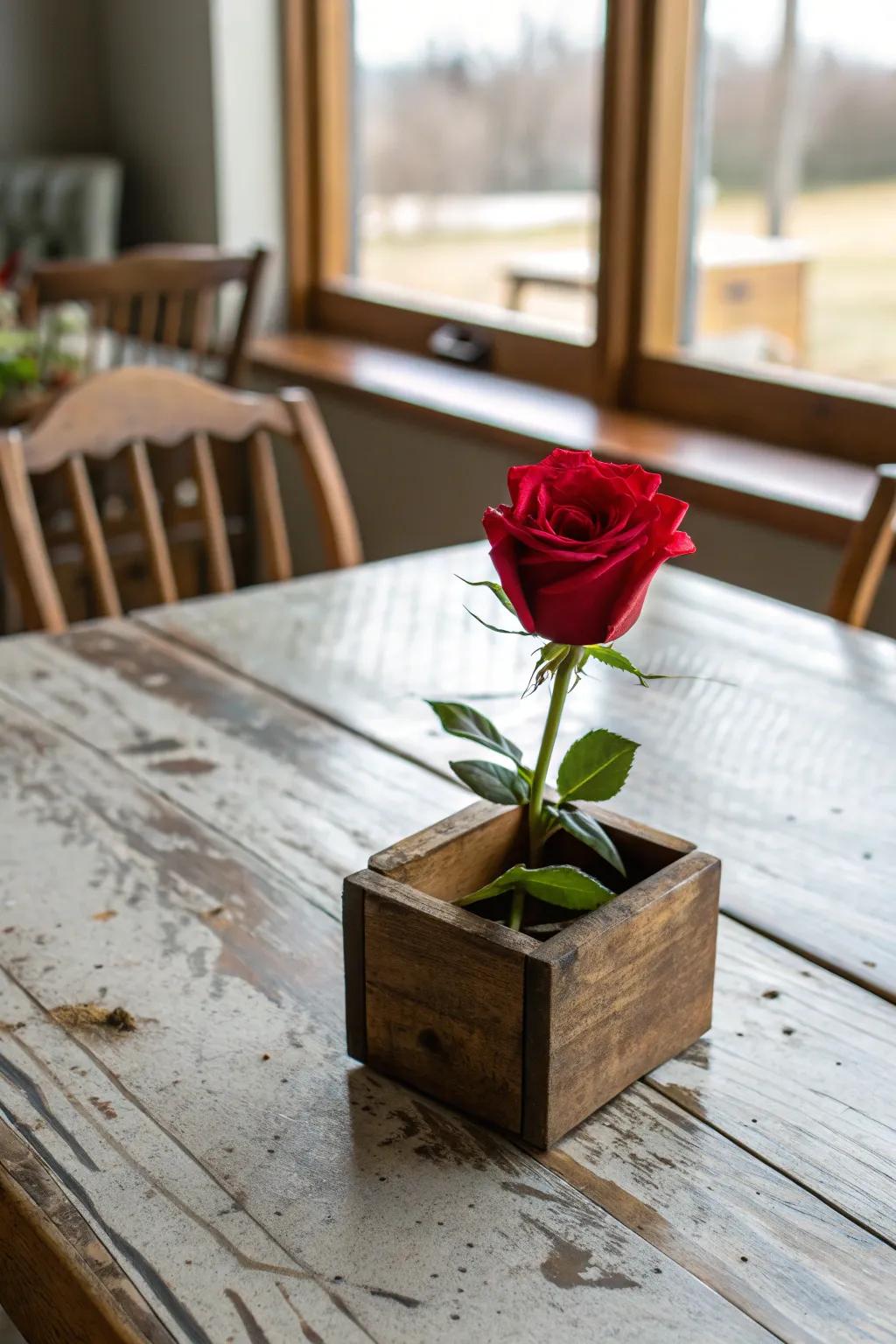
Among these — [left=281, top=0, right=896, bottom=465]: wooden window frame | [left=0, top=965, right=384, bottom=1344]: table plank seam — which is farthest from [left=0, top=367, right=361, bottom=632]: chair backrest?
[left=281, top=0, right=896, bottom=465]: wooden window frame

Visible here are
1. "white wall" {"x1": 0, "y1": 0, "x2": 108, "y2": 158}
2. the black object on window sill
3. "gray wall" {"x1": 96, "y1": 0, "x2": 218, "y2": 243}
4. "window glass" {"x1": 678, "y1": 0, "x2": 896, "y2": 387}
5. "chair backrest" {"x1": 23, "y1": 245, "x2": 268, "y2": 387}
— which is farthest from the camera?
"white wall" {"x1": 0, "y1": 0, "x2": 108, "y2": 158}

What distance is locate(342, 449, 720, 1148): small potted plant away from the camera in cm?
61

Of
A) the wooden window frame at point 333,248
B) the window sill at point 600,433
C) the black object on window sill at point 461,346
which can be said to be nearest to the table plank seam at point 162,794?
the window sill at point 600,433

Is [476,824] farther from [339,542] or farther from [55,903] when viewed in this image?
[339,542]

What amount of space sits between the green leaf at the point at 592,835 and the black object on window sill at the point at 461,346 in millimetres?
2340

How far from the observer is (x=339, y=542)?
1675 mm

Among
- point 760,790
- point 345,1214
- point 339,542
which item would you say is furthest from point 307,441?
point 345,1214

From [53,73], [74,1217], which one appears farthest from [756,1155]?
[53,73]

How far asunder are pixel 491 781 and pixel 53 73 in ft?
12.4

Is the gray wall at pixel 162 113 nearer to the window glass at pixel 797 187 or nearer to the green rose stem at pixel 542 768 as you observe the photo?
the window glass at pixel 797 187

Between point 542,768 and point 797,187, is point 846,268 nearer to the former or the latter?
point 797,187

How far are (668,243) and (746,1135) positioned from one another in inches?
81.5

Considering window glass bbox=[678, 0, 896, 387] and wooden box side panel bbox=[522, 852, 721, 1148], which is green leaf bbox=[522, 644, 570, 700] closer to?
wooden box side panel bbox=[522, 852, 721, 1148]

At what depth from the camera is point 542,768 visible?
0.70 m
